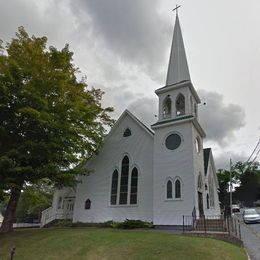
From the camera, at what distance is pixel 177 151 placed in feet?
64.3

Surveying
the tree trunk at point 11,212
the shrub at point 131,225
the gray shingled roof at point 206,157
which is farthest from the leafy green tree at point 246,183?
the tree trunk at point 11,212

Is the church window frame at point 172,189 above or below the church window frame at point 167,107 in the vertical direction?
below

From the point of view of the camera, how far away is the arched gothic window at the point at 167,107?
2203 cm

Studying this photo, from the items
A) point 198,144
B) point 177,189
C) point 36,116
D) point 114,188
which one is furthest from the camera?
point 114,188

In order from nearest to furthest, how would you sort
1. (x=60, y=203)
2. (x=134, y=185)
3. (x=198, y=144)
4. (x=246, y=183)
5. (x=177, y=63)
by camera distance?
(x=134, y=185)
(x=198, y=144)
(x=177, y=63)
(x=60, y=203)
(x=246, y=183)

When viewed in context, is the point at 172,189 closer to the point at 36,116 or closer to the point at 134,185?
the point at 134,185

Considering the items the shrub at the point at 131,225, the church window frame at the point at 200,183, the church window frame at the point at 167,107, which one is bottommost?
the shrub at the point at 131,225

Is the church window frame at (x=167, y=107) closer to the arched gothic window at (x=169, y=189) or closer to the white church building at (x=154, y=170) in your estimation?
the white church building at (x=154, y=170)

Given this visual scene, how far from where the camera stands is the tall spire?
22.7 m

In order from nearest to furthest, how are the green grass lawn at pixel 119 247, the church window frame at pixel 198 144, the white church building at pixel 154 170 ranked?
the green grass lawn at pixel 119 247 → the white church building at pixel 154 170 → the church window frame at pixel 198 144

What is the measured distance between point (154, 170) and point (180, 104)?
6114 millimetres

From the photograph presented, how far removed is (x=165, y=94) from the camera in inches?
877

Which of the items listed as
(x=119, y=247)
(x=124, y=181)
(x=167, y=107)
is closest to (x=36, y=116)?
(x=119, y=247)

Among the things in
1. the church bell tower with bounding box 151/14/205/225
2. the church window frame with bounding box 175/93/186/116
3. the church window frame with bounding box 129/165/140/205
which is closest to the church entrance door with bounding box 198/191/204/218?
the church bell tower with bounding box 151/14/205/225
